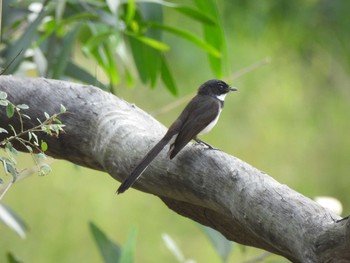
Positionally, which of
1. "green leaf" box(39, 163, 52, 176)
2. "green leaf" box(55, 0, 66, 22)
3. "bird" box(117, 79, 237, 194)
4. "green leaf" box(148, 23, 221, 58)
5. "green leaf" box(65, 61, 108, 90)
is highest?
"green leaf" box(148, 23, 221, 58)

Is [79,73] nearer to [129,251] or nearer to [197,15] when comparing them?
[197,15]

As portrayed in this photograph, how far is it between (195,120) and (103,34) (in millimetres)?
557

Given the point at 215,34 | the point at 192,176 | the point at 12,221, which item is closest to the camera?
the point at 192,176

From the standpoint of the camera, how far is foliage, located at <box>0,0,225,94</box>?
2.63m

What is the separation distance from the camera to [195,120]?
6.98 feet

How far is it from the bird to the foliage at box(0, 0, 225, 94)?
0.78ft

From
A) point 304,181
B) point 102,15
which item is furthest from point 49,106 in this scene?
point 304,181

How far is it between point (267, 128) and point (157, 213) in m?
1.00

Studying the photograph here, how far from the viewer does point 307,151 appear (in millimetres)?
6395

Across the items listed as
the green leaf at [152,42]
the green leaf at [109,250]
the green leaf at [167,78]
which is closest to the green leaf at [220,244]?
the green leaf at [109,250]

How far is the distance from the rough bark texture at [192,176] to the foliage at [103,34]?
→ 455mm

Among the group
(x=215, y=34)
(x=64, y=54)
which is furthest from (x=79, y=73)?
(x=215, y=34)

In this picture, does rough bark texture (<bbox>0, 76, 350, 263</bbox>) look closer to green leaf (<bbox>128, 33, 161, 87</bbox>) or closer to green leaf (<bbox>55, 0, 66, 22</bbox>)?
green leaf (<bbox>55, 0, 66, 22</bbox>)

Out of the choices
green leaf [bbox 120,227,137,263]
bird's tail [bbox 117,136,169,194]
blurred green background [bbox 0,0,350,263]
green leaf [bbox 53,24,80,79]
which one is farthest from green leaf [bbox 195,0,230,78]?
blurred green background [bbox 0,0,350,263]
